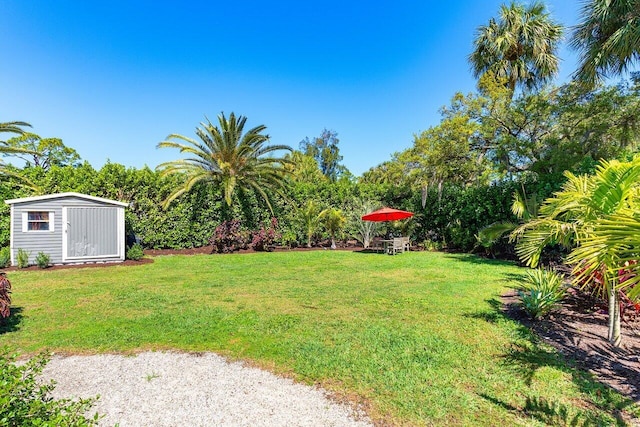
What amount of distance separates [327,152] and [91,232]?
3634 centimetres

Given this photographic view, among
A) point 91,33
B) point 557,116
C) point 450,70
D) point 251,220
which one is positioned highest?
point 450,70

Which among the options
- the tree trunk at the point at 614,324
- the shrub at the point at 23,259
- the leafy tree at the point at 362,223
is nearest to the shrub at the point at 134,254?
the shrub at the point at 23,259

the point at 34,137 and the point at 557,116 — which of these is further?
the point at 34,137

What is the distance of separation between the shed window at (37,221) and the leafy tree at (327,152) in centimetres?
3564

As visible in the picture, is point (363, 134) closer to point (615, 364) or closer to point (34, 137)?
point (615, 364)

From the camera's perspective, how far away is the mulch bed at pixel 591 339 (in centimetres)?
324

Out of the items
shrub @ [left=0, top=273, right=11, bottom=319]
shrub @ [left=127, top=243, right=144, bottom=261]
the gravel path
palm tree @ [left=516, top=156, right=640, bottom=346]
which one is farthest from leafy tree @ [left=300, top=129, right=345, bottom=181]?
the gravel path

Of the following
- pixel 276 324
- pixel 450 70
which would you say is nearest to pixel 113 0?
pixel 276 324

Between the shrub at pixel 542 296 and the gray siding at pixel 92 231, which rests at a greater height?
the gray siding at pixel 92 231

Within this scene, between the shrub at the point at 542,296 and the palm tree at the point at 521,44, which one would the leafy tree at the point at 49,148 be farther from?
the shrub at the point at 542,296

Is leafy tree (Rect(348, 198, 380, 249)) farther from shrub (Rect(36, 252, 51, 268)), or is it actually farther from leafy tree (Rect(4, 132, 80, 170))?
leafy tree (Rect(4, 132, 80, 170))

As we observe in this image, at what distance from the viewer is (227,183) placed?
13.2 meters

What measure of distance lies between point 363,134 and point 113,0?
65.9 feet

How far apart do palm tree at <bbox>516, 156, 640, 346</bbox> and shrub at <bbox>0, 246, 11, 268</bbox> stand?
13073 mm
